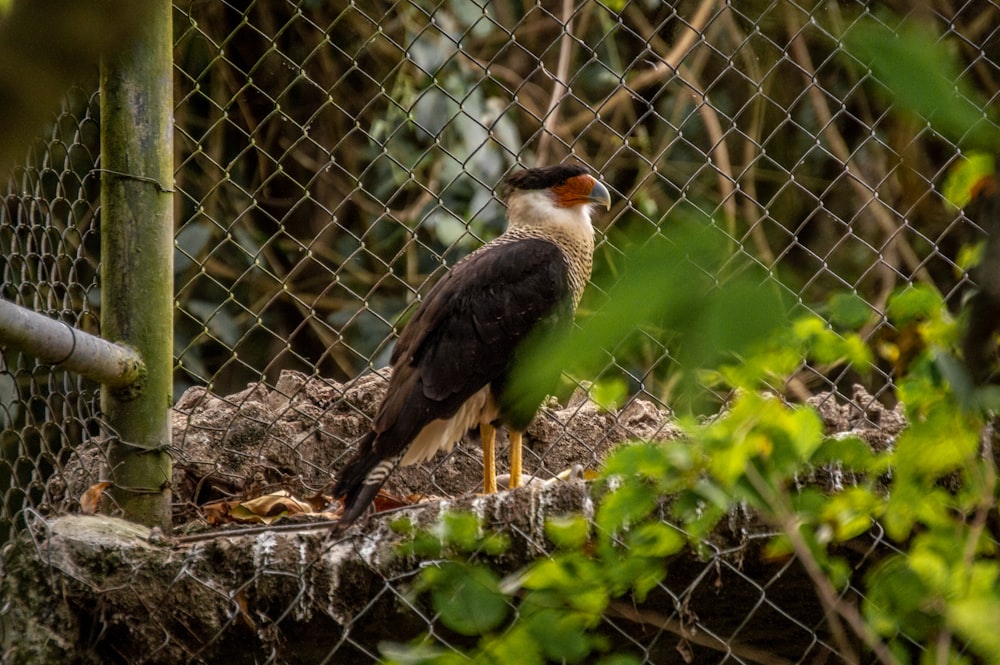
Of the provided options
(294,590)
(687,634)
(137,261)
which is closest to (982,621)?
(687,634)

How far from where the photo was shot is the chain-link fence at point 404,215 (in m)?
2.95

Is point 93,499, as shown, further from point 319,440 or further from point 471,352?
point 471,352

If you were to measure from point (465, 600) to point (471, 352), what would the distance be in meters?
1.63

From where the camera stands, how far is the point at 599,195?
4.06 m

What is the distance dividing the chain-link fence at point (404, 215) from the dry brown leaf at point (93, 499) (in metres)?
0.08

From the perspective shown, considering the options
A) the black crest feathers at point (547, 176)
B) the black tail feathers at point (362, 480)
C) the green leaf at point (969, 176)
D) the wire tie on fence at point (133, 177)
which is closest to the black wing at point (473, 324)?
the black tail feathers at point (362, 480)

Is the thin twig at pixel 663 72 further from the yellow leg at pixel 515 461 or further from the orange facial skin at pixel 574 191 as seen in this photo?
the yellow leg at pixel 515 461

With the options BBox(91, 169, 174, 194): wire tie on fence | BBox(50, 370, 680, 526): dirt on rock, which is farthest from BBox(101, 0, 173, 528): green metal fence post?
BBox(50, 370, 680, 526): dirt on rock

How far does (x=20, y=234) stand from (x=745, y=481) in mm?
1983

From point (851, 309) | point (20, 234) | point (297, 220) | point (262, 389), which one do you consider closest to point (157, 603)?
point (20, 234)

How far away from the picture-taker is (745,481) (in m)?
1.82

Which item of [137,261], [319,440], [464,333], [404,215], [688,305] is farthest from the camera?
[404,215]

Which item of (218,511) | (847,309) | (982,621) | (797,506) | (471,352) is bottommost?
(218,511)

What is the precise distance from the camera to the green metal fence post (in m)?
2.91
